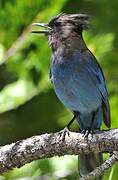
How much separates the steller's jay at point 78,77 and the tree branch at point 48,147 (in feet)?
1.68

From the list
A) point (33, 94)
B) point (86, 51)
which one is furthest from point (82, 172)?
point (33, 94)

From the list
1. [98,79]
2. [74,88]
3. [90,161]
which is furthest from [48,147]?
[98,79]

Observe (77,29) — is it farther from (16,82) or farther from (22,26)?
(16,82)

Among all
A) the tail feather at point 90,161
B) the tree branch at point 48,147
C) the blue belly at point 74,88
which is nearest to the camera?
the tree branch at point 48,147

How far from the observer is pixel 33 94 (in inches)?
306

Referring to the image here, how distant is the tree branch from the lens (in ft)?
17.7

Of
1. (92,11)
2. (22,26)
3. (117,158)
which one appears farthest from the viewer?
(92,11)

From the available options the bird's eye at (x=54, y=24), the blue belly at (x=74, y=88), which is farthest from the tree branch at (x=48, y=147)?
the bird's eye at (x=54, y=24)

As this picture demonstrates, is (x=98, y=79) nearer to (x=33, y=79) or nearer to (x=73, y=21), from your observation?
(x=73, y=21)

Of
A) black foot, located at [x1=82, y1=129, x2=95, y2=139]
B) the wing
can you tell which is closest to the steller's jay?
the wing

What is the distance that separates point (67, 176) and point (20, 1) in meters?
1.67

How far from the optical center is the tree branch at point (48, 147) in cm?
539

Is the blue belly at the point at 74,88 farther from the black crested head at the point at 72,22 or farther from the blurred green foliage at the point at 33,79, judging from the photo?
the blurred green foliage at the point at 33,79

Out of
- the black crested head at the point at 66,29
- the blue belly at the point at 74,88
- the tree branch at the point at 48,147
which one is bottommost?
the tree branch at the point at 48,147
